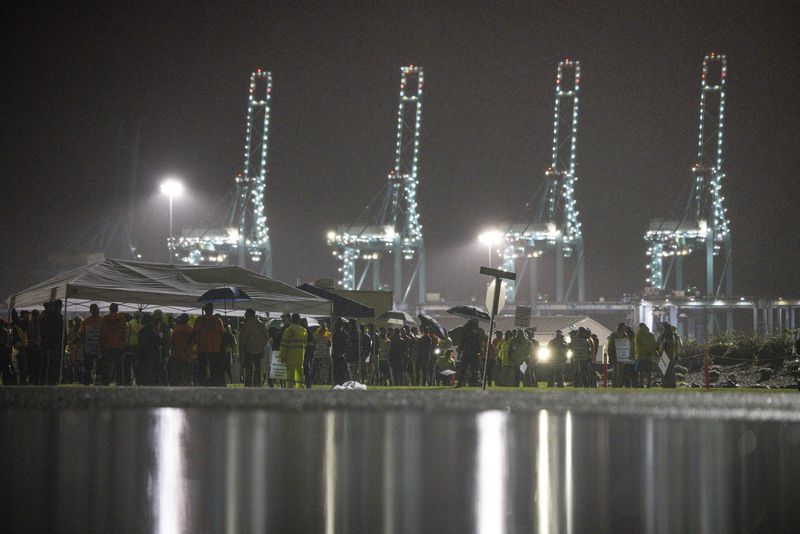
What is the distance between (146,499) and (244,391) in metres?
9.59

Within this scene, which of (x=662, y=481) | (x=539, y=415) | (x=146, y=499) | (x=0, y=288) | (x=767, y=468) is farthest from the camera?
(x=0, y=288)

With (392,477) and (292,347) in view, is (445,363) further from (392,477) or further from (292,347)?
(392,477)

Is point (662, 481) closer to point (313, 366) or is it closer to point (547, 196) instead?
point (313, 366)

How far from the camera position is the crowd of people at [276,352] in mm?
18547

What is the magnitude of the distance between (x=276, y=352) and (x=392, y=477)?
1368 centimetres

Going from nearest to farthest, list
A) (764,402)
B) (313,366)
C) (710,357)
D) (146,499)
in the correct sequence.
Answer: (146,499)
(764,402)
(313,366)
(710,357)

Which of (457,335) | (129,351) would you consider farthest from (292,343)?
(457,335)

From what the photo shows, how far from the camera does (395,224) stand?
12650cm

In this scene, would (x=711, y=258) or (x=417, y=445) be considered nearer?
(x=417, y=445)

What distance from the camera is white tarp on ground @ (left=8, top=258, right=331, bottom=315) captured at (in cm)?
1855

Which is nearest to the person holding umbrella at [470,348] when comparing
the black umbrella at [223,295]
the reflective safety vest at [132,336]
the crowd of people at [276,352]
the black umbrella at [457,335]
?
the crowd of people at [276,352]

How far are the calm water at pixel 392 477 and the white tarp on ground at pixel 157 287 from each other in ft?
27.5

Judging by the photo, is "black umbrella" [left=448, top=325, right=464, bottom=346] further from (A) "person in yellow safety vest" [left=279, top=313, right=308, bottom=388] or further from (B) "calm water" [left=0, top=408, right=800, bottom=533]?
(B) "calm water" [left=0, top=408, right=800, bottom=533]

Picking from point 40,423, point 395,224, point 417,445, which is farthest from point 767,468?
point 395,224
